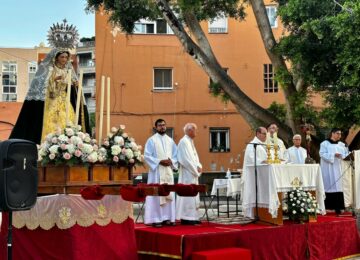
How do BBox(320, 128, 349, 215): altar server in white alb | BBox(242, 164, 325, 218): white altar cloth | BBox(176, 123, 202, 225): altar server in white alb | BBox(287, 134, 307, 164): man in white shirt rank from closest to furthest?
1. BBox(242, 164, 325, 218): white altar cloth
2. BBox(176, 123, 202, 225): altar server in white alb
3. BBox(320, 128, 349, 215): altar server in white alb
4. BBox(287, 134, 307, 164): man in white shirt

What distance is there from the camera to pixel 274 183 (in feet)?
29.4

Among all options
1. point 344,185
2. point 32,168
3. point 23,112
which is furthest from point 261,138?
point 32,168

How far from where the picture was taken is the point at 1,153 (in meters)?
5.77

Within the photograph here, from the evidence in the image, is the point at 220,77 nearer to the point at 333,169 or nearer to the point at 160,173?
the point at 333,169

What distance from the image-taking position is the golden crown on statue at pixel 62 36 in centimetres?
800

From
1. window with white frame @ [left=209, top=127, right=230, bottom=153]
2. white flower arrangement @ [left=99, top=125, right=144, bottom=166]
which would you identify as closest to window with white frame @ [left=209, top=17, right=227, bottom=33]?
window with white frame @ [left=209, top=127, right=230, bottom=153]

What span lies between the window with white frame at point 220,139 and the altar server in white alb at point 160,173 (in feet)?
53.9

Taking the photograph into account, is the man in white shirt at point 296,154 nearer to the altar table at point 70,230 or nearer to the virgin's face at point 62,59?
the altar table at point 70,230

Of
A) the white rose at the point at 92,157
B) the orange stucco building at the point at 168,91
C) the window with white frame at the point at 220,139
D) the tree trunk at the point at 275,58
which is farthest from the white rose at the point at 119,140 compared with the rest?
the window with white frame at the point at 220,139

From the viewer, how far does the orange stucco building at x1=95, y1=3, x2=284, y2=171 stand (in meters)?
25.5

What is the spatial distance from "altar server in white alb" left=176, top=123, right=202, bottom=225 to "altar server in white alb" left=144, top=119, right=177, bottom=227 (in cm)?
17

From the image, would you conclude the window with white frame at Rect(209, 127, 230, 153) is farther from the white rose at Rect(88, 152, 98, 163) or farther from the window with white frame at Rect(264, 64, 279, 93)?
the white rose at Rect(88, 152, 98, 163)

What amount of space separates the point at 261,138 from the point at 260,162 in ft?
2.38

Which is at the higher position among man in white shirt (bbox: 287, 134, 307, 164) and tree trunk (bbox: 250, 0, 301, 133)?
tree trunk (bbox: 250, 0, 301, 133)
